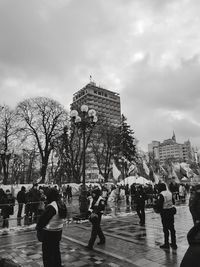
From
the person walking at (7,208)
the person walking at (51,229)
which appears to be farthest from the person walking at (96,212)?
the person walking at (7,208)

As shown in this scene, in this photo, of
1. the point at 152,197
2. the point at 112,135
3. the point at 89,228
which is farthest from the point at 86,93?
the point at 89,228

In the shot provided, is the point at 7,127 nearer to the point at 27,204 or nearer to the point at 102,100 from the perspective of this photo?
the point at 27,204

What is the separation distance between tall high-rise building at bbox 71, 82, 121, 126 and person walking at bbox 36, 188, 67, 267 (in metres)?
105

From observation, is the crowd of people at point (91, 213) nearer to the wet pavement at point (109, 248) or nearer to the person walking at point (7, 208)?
the person walking at point (7, 208)

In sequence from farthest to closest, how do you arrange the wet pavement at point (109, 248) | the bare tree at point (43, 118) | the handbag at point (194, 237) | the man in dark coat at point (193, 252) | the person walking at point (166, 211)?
the bare tree at point (43, 118) → the person walking at point (166, 211) → the wet pavement at point (109, 248) → the handbag at point (194, 237) → the man in dark coat at point (193, 252)

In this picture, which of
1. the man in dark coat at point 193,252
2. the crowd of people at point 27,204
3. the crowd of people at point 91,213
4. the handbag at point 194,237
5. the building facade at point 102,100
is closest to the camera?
the man in dark coat at point 193,252

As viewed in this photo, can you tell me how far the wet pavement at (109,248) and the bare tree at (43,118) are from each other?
86.2 feet

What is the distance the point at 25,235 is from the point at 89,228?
2.60 metres

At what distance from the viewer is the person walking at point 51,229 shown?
4.54 meters

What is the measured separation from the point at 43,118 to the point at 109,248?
30.4m

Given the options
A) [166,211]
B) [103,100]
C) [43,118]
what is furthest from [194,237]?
[103,100]

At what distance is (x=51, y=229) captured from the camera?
184 inches

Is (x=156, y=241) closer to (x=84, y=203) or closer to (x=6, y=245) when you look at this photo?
(x=6, y=245)

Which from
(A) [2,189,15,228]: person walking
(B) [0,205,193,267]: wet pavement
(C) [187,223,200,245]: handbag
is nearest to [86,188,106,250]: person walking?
(B) [0,205,193,267]: wet pavement
